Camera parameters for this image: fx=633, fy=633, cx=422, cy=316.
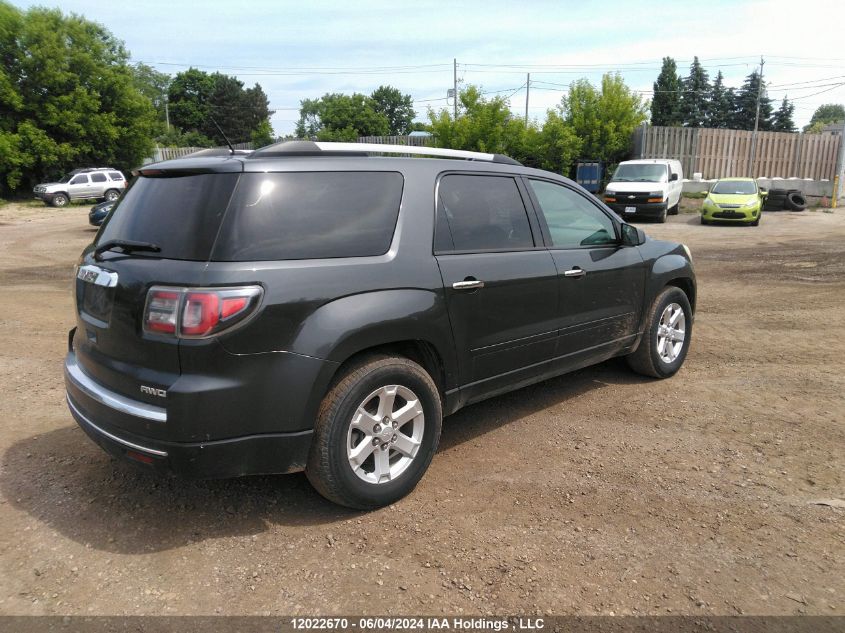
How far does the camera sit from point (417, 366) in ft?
11.0

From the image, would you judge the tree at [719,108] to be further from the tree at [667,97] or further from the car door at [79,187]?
the car door at [79,187]

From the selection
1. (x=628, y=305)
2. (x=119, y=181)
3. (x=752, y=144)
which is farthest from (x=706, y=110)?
(x=628, y=305)

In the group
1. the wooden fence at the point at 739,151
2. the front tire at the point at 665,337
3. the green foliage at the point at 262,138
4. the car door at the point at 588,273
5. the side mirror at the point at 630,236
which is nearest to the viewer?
the car door at the point at 588,273

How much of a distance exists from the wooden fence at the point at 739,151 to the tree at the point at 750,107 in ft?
187

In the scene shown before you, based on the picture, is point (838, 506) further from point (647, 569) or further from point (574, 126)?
point (574, 126)

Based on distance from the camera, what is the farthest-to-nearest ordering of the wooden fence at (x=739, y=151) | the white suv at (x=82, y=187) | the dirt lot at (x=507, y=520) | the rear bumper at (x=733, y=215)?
the wooden fence at (x=739, y=151) < the white suv at (x=82, y=187) < the rear bumper at (x=733, y=215) < the dirt lot at (x=507, y=520)

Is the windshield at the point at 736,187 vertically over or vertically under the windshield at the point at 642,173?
under

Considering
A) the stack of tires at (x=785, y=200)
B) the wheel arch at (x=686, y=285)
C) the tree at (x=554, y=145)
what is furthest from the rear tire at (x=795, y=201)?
the wheel arch at (x=686, y=285)

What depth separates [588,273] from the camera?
439 centimetres

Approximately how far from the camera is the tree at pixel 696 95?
3484 inches

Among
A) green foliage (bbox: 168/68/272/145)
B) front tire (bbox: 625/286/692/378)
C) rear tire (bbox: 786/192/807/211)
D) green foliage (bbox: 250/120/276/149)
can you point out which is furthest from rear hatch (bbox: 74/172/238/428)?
green foliage (bbox: 168/68/272/145)

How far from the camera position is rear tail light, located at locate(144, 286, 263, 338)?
106 inches

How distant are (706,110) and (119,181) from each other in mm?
85099

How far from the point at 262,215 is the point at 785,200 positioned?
88.0 ft
